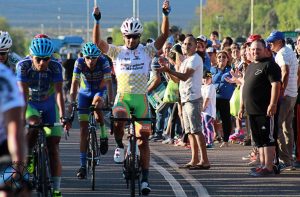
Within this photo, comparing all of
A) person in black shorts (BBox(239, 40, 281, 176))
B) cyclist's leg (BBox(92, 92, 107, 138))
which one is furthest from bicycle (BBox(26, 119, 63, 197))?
person in black shorts (BBox(239, 40, 281, 176))

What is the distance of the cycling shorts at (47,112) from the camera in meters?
12.8

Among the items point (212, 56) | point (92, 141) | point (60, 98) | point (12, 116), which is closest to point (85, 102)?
point (92, 141)

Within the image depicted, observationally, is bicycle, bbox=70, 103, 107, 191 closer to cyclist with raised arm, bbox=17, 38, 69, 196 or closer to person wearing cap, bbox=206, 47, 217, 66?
cyclist with raised arm, bbox=17, 38, 69, 196

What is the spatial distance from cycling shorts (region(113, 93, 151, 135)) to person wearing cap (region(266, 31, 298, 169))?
9.04 ft

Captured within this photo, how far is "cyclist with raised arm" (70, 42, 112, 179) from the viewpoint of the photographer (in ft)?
50.4

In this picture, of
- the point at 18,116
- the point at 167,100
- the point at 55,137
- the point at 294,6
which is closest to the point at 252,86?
the point at 55,137

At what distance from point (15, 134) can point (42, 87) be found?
5.48m

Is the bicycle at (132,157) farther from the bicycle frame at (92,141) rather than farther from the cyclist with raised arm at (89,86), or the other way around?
the cyclist with raised arm at (89,86)

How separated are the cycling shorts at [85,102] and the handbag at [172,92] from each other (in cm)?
618

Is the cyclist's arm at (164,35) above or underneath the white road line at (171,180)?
above

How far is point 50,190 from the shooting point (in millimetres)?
12469

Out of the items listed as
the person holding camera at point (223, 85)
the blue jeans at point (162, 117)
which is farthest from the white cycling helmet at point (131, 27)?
the blue jeans at point (162, 117)

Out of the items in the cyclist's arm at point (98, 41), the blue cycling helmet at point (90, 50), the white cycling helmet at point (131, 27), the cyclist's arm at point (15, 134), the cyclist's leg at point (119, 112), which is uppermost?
the white cycling helmet at point (131, 27)

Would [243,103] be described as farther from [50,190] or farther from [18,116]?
[18,116]
